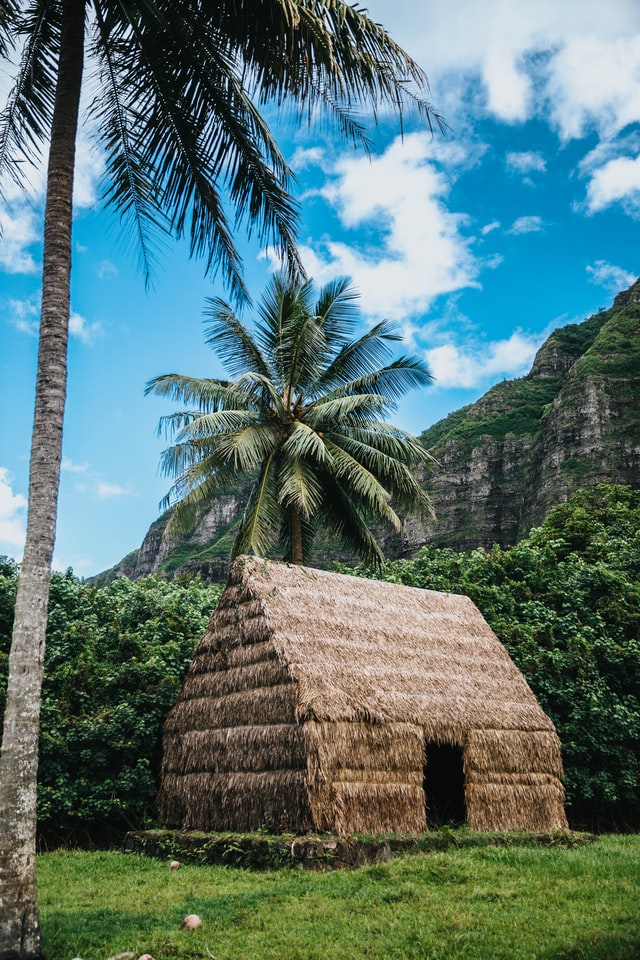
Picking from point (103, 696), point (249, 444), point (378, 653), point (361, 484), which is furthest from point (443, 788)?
point (249, 444)

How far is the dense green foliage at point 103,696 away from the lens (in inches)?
499

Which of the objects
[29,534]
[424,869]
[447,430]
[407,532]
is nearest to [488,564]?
[424,869]

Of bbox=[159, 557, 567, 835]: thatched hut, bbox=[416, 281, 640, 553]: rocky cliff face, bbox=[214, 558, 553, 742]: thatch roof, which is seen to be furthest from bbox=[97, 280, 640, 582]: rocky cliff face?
bbox=[159, 557, 567, 835]: thatched hut

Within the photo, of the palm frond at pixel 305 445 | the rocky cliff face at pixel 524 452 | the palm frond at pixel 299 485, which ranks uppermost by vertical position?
the rocky cliff face at pixel 524 452

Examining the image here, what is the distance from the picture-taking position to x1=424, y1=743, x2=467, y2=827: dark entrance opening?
43.2 ft

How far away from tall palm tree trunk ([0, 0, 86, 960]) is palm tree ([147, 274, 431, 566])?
379 inches

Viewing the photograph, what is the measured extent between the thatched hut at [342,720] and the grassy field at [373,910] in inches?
41.3

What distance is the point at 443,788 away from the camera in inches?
537

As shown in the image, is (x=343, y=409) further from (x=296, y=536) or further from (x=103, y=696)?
(x=103, y=696)

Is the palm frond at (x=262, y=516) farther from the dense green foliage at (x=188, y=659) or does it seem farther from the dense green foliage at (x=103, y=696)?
the dense green foliage at (x=103, y=696)

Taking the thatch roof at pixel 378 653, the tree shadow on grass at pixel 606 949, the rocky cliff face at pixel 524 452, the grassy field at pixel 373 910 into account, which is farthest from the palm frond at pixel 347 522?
the rocky cliff face at pixel 524 452

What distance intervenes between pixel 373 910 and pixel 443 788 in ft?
23.6

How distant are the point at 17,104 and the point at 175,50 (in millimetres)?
1942

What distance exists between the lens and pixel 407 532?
6600cm
